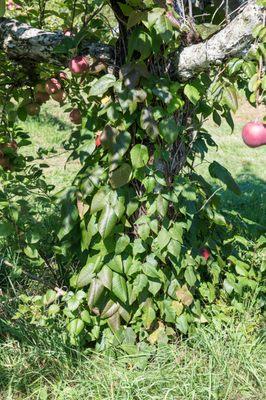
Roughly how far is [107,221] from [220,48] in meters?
0.76

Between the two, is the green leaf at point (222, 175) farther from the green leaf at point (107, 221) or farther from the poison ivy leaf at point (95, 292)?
the poison ivy leaf at point (95, 292)

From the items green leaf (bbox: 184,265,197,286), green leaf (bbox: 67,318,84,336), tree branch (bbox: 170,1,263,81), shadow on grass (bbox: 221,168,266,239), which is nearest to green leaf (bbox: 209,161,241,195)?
green leaf (bbox: 184,265,197,286)

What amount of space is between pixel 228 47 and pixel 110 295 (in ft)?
3.54

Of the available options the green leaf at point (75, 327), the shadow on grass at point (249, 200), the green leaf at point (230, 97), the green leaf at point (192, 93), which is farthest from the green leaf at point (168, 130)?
the shadow on grass at point (249, 200)

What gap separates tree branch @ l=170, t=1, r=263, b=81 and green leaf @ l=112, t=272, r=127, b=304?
821 millimetres

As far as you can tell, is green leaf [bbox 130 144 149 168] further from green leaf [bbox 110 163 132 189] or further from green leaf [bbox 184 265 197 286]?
green leaf [bbox 184 265 197 286]

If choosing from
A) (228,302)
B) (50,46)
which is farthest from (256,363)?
(50,46)

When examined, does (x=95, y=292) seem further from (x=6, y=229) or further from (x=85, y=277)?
(x=6, y=229)

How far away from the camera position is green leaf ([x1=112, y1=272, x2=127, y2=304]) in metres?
2.10

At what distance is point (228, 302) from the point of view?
2.52m

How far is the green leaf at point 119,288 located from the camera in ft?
6.90

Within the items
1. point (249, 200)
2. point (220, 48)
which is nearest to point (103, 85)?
point (220, 48)

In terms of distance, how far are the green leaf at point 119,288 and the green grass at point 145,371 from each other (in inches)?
10.7

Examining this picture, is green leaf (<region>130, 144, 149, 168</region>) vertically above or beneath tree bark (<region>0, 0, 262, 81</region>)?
beneath
